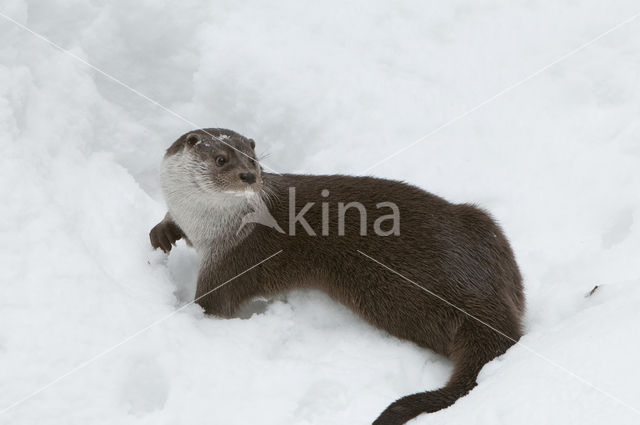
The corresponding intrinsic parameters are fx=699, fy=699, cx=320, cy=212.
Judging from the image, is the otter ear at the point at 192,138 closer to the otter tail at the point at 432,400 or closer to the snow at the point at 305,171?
the snow at the point at 305,171

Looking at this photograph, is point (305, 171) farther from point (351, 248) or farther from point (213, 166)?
point (351, 248)

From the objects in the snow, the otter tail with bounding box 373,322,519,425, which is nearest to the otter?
the otter tail with bounding box 373,322,519,425

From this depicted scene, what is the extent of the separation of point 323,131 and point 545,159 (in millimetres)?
1324

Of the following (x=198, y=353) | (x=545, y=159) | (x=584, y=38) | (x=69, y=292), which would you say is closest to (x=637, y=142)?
(x=545, y=159)

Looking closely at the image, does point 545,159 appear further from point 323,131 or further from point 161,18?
point 161,18

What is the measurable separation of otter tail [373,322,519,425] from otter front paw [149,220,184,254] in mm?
1503

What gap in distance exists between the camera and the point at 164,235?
3.51 metres

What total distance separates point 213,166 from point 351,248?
75 cm

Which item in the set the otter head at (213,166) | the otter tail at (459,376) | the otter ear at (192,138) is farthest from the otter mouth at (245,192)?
the otter tail at (459,376)

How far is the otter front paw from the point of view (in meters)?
3.49

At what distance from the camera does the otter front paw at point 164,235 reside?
3.49m

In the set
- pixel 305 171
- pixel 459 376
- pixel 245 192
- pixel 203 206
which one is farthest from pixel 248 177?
pixel 459 376

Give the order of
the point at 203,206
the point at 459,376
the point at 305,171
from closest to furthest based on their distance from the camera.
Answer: the point at 459,376
the point at 203,206
the point at 305,171

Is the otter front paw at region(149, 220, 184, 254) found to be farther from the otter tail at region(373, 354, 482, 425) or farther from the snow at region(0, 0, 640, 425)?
the otter tail at region(373, 354, 482, 425)
